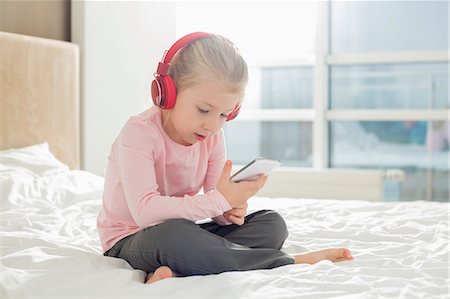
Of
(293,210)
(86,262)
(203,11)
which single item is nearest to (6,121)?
(293,210)

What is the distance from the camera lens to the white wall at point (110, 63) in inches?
110

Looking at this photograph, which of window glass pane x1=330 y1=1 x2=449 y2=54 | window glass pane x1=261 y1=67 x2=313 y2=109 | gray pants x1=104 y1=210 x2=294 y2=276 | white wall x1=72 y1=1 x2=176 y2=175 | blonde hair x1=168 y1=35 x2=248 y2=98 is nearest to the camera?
gray pants x1=104 y1=210 x2=294 y2=276

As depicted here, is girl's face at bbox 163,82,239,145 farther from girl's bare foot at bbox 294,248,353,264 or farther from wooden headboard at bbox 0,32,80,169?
wooden headboard at bbox 0,32,80,169

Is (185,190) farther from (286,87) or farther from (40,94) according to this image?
(286,87)

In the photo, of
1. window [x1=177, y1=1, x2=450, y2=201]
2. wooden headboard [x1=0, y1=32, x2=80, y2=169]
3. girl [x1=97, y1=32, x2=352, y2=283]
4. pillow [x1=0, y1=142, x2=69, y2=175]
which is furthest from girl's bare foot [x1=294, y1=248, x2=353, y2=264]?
window [x1=177, y1=1, x2=450, y2=201]

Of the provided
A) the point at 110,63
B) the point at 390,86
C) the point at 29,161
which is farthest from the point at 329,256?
the point at 390,86

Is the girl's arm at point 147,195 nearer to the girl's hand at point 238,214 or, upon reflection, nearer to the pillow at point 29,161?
the girl's hand at point 238,214

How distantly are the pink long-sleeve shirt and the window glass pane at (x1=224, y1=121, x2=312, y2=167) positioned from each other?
2250 mm

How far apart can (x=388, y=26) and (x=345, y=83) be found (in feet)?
1.31

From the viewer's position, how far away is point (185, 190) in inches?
56.9

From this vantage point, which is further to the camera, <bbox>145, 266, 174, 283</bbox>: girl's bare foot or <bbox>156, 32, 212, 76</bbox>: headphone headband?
<bbox>156, 32, 212, 76</bbox>: headphone headband

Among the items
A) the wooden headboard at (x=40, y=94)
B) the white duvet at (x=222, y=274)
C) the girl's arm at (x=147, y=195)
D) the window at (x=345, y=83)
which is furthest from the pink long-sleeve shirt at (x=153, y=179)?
the window at (x=345, y=83)

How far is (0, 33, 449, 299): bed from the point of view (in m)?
1.06

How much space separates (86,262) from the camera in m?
1.20
